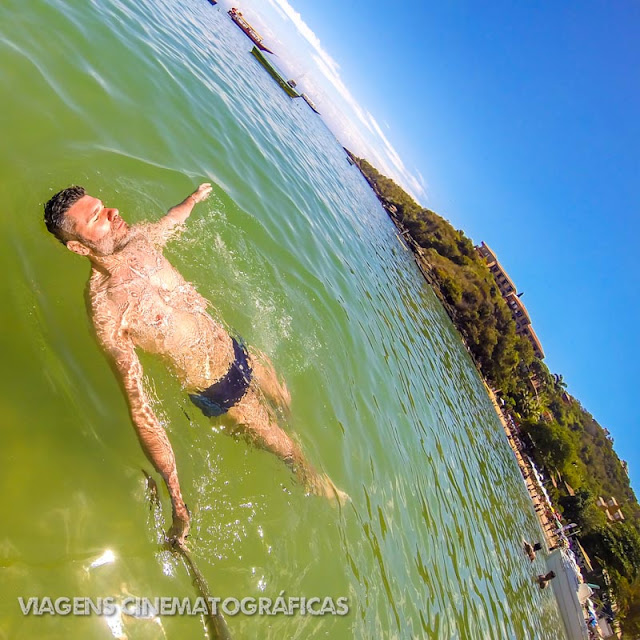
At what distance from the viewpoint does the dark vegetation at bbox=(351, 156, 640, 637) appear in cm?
3403

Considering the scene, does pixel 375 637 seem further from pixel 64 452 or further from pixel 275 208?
pixel 275 208

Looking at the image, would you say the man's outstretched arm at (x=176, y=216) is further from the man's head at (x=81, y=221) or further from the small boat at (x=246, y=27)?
the small boat at (x=246, y=27)

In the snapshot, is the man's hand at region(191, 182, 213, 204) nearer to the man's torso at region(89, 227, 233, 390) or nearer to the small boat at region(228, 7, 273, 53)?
the man's torso at region(89, 227, 233, 390)

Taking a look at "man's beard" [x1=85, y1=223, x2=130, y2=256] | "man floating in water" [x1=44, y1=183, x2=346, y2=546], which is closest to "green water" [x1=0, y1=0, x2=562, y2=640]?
"man floating in water" [x1=44, y1=183, x2=346, y2=546]

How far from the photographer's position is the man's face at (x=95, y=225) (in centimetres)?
442

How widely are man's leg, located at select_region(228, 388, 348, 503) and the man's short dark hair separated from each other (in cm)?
274

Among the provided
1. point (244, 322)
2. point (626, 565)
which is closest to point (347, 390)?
point (244, 322)

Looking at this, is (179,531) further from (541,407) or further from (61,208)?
(541,407)

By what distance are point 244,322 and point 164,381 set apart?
6.37 ft

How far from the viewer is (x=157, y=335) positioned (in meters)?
4.72

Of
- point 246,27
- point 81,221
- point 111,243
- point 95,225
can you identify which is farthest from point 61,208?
point 246,27

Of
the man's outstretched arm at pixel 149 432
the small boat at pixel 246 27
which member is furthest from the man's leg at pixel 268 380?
the small boat at pixel 246 27

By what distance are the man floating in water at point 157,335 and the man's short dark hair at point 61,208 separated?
0.03 feet

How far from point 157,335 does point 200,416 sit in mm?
1068
